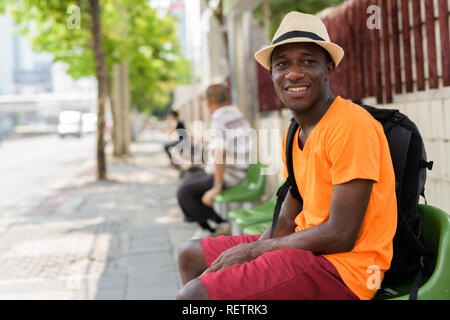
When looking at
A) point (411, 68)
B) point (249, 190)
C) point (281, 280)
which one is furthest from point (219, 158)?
point (281, 280)

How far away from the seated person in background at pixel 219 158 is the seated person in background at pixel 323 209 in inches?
135

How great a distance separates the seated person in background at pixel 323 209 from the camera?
2.01 metres

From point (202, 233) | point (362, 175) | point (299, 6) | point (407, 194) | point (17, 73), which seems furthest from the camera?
point (17, 73)

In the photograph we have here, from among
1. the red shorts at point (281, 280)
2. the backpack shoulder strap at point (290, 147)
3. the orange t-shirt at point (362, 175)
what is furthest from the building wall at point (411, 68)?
the red shorts at point (281, 280)

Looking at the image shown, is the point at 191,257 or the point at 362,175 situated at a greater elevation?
the point at 362,175

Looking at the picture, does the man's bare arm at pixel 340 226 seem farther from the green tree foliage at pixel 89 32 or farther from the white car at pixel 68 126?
the white car at pixel 68 126

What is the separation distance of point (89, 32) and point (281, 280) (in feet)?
47.4

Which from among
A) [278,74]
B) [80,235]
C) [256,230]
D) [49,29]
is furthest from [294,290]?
[49,29]

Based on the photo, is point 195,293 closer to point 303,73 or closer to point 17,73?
point 303,73

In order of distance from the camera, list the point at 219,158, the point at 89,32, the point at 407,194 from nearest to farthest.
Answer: the point at 407,194 → the point at 219,158 → the point at 89,32

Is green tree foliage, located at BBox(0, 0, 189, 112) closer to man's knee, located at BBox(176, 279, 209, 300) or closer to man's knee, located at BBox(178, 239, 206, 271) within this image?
man's knee, located at BBox(178, 239, 206, 271)

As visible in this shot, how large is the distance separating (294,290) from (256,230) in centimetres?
181

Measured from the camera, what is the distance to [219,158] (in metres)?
5.67
